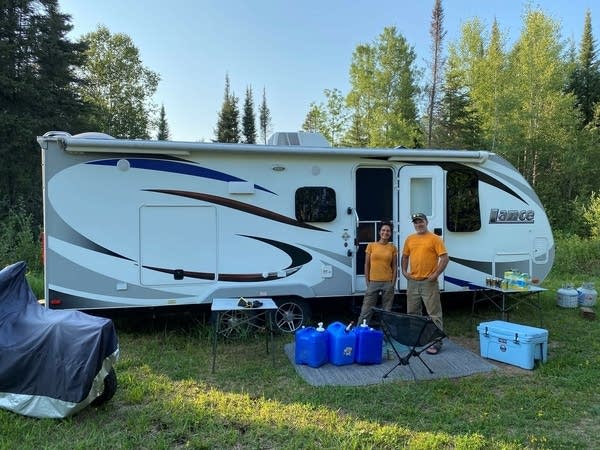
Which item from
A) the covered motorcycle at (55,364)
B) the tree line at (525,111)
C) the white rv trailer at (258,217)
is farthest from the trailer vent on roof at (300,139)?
the tree line at (525,111)

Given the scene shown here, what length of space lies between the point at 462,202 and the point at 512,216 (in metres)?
0.86

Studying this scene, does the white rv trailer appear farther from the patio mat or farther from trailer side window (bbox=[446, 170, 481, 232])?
the patio mat

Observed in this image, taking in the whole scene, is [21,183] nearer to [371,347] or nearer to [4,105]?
[4,105]

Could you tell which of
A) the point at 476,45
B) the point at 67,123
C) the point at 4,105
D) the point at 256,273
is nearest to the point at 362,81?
the point at 476,45

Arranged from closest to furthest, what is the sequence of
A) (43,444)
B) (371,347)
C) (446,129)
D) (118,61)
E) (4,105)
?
(43,444), (371,347), (4,105), (446,129), (118,61)

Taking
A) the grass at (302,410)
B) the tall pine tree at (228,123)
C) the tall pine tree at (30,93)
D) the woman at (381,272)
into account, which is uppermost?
the tall pine tree at (228,123)

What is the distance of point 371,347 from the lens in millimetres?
5168

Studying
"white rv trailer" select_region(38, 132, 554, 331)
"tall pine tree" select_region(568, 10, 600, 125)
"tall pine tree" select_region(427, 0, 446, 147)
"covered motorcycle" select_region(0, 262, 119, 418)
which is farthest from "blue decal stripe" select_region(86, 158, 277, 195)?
"tall pine tree" select_region(568, 10, 600, 125)

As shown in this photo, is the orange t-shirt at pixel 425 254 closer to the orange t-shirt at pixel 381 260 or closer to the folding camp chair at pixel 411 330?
the orange t-shirt at pixel 381 260

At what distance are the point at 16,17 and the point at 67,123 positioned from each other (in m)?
3.80

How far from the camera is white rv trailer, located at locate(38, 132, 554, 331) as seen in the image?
5.39 m

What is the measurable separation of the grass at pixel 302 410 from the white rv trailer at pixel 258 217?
0.93 m

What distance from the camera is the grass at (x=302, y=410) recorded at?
3502mm

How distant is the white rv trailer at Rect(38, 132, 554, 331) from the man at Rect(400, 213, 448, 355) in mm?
863
